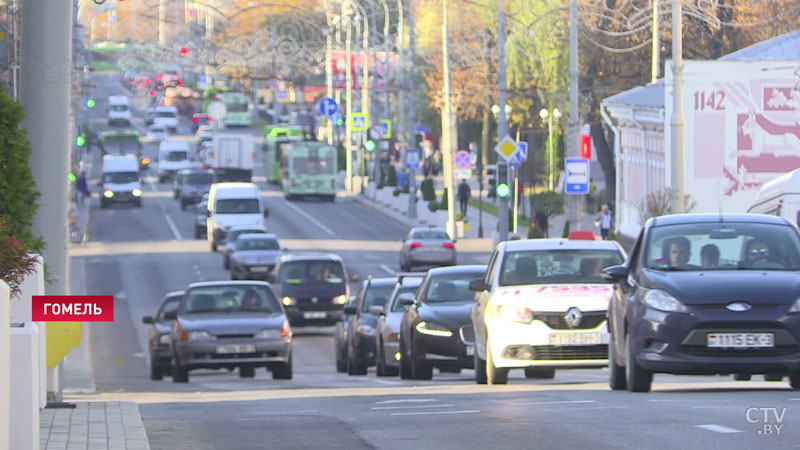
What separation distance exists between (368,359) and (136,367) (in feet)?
23.0

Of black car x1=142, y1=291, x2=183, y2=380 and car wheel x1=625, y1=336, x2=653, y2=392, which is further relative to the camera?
black car x1=142, y1=291, x2=183, y2=380

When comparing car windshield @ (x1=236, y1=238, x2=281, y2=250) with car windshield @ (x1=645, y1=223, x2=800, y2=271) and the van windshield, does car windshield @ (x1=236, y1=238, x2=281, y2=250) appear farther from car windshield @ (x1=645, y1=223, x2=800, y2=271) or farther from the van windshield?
car windshield @ (x1=645, y1=223, x2=800, y2=271)

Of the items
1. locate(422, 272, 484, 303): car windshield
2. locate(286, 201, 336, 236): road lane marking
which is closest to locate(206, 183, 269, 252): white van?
locate(286, 201, 336, 236): road lane marking

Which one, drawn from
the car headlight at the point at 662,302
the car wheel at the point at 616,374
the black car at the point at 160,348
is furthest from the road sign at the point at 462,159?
the car headlight at the point at 662,302

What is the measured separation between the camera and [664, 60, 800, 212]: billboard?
43.0 m

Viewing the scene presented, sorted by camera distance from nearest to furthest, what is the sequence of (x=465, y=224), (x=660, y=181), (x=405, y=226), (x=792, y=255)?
(x=792, y=255) < (x=660, y=181) < (x=465, y=224) < (x=405, y=226)

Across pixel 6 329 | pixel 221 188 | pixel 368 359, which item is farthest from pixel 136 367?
pixel 221 188

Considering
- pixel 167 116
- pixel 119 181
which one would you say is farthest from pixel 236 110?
pixel 119 181

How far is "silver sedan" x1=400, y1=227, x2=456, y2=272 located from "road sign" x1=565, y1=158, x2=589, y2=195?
46.6 feet

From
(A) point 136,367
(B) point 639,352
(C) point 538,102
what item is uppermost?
(C) point 538,102

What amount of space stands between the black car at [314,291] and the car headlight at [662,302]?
23.1 meters

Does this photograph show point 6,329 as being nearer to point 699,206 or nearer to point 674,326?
point 674,326

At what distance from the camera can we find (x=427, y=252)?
51625 millimetres

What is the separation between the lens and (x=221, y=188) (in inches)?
2356
